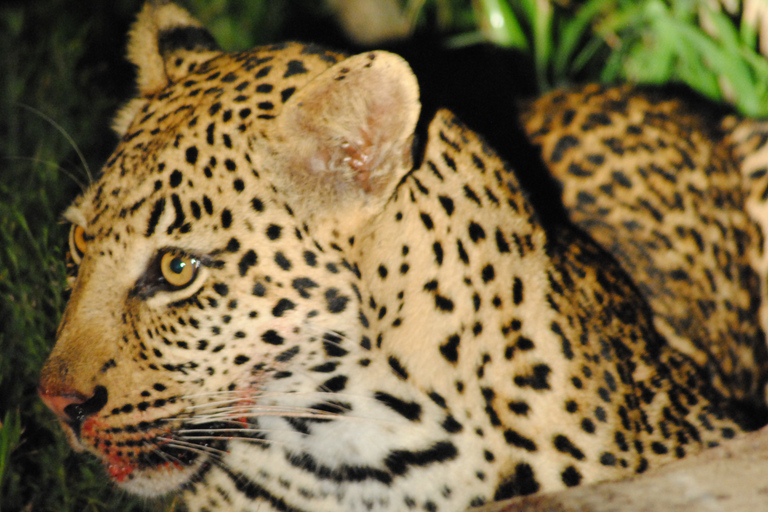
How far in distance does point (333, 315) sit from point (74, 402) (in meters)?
0.88

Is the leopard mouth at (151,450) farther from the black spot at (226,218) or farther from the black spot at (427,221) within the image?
the black spot at (427,221)

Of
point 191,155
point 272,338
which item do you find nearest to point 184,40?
point 191,155

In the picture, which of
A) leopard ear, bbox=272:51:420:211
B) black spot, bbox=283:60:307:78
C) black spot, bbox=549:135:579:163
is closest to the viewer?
leopard ear, bbox=272:51:420:211

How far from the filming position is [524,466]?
2.86m

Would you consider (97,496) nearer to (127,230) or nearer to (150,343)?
(150,343)

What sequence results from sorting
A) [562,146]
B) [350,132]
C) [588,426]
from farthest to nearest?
[562,146] → [588,426] → [350,132]

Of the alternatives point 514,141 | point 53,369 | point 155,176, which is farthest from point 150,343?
point 514,141

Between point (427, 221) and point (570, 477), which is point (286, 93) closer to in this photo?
point (427, 221)

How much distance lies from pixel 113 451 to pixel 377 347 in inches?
38.7

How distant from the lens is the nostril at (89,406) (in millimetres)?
2754

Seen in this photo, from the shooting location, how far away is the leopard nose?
8.94ft

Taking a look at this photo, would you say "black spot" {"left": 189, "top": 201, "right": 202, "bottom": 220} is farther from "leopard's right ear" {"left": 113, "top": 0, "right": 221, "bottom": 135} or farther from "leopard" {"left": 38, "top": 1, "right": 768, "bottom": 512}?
"leopard's right ear" {"left": 113, "top": 0, "right": 221, "bottom": 135}

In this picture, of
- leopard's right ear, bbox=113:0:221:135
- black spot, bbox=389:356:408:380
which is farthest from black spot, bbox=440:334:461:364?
leopard's right ear, bbox=113:0:221:135

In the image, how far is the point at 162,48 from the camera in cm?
349
